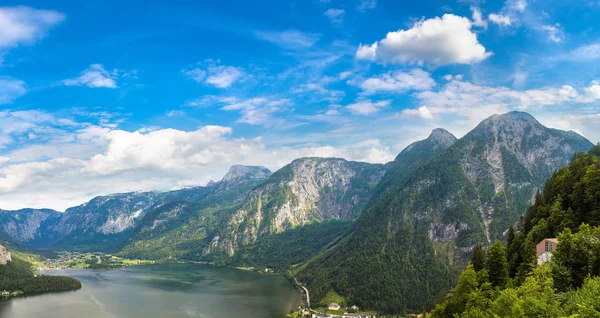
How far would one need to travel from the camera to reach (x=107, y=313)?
174 metres

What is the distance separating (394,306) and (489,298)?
464ft

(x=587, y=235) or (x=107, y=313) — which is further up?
(x=587, y=235)

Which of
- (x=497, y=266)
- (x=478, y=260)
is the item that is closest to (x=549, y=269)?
(x=497, y=266)

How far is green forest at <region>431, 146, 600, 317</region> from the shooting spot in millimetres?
38594

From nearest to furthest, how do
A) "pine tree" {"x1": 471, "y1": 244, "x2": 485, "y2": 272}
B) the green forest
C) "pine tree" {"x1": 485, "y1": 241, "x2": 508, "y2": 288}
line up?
1. the green forest
2. "pine tree" {"x1": 485, "y1": 241, "x2": 508, "y2": 288}
3. "pine tree" {"x1": 471, "y1": 244, "x2": 485, "y2": 272}

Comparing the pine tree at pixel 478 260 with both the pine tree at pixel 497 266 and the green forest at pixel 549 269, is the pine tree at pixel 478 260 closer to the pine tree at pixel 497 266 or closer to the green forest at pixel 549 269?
the green forest at pixel 549 269

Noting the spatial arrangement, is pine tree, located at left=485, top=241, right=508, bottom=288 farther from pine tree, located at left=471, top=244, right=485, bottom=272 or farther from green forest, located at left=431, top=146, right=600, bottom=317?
pine tree, located at left=471, top=244, right=485, bottom=272

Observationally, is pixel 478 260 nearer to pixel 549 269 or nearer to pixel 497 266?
pixel 497 266

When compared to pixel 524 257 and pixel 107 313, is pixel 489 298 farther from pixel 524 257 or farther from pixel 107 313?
pixel 107 313

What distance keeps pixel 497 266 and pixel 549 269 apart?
19.4 meters

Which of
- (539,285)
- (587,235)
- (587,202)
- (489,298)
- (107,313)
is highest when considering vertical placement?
(587,202)

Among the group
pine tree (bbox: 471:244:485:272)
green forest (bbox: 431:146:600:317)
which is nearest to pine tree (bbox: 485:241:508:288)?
green forest (bbox: 431:146:600:317)

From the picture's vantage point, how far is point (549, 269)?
156ft

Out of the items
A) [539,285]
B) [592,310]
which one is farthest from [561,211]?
[592,310]
